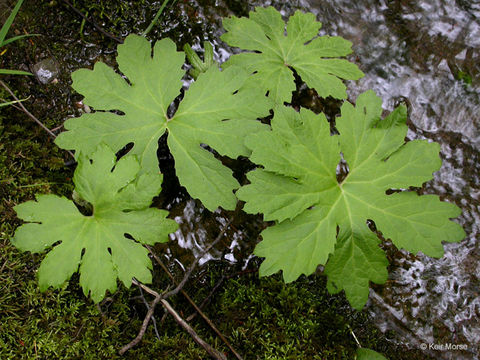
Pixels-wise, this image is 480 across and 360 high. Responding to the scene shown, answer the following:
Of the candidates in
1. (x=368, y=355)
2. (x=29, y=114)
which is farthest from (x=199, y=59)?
(x=368, y=355)

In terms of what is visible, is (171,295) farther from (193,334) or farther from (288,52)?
(288,52)

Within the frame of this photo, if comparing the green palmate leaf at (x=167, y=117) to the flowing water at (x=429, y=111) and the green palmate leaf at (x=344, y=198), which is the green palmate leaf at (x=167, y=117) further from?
the flowing water at (x=429, y=111)

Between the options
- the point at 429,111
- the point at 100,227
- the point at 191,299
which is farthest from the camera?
the point at 429,111

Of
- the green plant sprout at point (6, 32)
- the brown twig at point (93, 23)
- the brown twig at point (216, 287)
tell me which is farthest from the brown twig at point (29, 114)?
the brown twig at point (216, 287)

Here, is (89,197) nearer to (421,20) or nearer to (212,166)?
(212,166)

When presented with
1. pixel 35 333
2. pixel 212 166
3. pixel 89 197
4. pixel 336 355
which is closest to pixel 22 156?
pixel 89 197

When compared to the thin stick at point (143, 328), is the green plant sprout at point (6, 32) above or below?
above

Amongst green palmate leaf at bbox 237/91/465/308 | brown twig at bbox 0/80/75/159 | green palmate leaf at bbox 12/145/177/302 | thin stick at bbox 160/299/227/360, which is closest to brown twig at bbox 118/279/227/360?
thin stick at bbox 160/299/227/360
